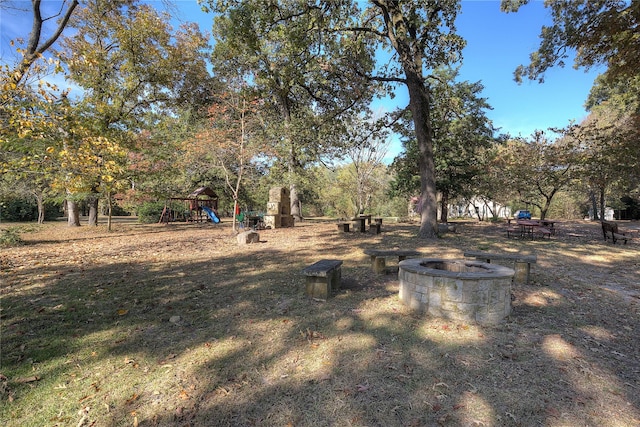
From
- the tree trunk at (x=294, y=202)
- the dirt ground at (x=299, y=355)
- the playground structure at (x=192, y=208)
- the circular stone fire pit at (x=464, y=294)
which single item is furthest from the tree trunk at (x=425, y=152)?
the playground structure at (x=192, y=208)

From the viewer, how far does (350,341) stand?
341 centimetres

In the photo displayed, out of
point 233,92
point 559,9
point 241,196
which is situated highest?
point 559,9

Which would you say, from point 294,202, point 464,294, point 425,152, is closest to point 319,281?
point 464,294

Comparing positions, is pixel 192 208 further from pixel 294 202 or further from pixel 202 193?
pixel 294 202

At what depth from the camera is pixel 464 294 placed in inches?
151

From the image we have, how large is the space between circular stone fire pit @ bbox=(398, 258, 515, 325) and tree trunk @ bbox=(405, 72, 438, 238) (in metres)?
6.94

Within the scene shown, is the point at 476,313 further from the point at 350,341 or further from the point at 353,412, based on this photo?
the point at 353,412

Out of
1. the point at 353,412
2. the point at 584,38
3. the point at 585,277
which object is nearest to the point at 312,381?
the point at 353,412

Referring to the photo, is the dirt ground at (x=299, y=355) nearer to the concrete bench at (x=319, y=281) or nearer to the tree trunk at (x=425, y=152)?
the concrete bench at (x=319, y=281)

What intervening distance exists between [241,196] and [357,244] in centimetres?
1954

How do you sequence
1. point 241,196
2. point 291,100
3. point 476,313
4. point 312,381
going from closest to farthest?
point 312,381, point 476,313, point 291,100, point 241,196

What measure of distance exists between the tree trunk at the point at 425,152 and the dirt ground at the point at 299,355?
5.16 meters

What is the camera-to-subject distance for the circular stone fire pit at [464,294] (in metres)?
3.79

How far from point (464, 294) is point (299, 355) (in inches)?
85.5
